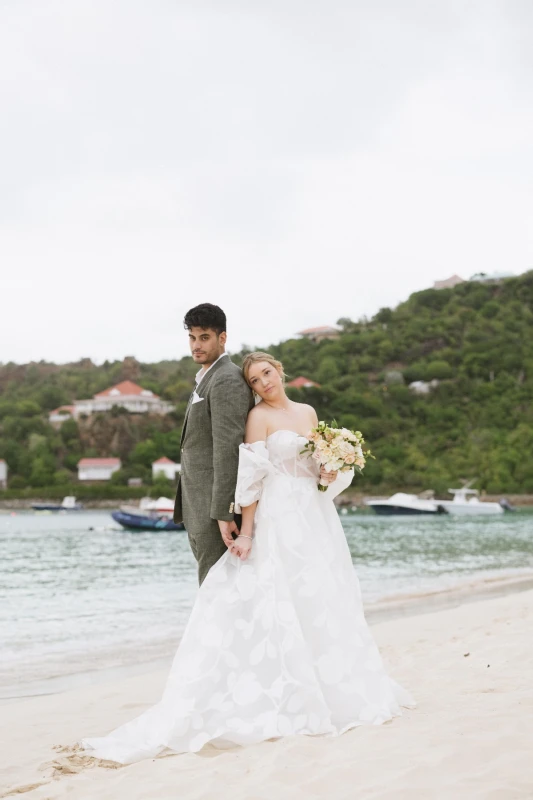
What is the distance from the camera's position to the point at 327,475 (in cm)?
417

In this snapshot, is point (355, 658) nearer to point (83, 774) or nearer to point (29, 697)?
point (83, 774)

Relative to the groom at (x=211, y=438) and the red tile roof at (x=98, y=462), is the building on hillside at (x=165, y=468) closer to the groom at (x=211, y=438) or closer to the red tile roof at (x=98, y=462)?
the red tile roof at (x=98, y=462)

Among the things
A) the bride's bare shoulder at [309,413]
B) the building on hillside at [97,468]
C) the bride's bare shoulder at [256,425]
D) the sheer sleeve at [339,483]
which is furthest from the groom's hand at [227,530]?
the building on hillside at [97,468]

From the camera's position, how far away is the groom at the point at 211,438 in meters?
4.04

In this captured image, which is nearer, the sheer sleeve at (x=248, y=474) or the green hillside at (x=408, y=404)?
the sheer sleeve at (x=248, y=474)

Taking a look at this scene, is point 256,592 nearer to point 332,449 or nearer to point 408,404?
point 332,449

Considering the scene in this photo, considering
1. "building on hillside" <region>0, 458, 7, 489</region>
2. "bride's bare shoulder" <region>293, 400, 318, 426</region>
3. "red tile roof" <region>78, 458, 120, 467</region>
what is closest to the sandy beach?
"bride's bare shoulder" <region>293, 400, 318, 426</region>

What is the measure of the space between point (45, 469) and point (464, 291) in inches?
2305

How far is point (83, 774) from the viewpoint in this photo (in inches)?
136

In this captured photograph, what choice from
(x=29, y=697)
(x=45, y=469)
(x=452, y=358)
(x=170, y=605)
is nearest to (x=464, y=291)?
(x=452, y=358)

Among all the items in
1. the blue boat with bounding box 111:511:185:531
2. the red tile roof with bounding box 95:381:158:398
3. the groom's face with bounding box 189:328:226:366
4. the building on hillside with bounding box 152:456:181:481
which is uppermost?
the red tile roof with bounding box 95:381:158:398

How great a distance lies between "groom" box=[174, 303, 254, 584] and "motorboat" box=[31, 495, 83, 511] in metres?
88.2

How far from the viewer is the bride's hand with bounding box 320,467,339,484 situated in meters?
4.17

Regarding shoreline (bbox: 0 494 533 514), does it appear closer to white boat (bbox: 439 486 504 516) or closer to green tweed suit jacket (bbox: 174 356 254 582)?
white boat (bbox: 439 486 504 516)
